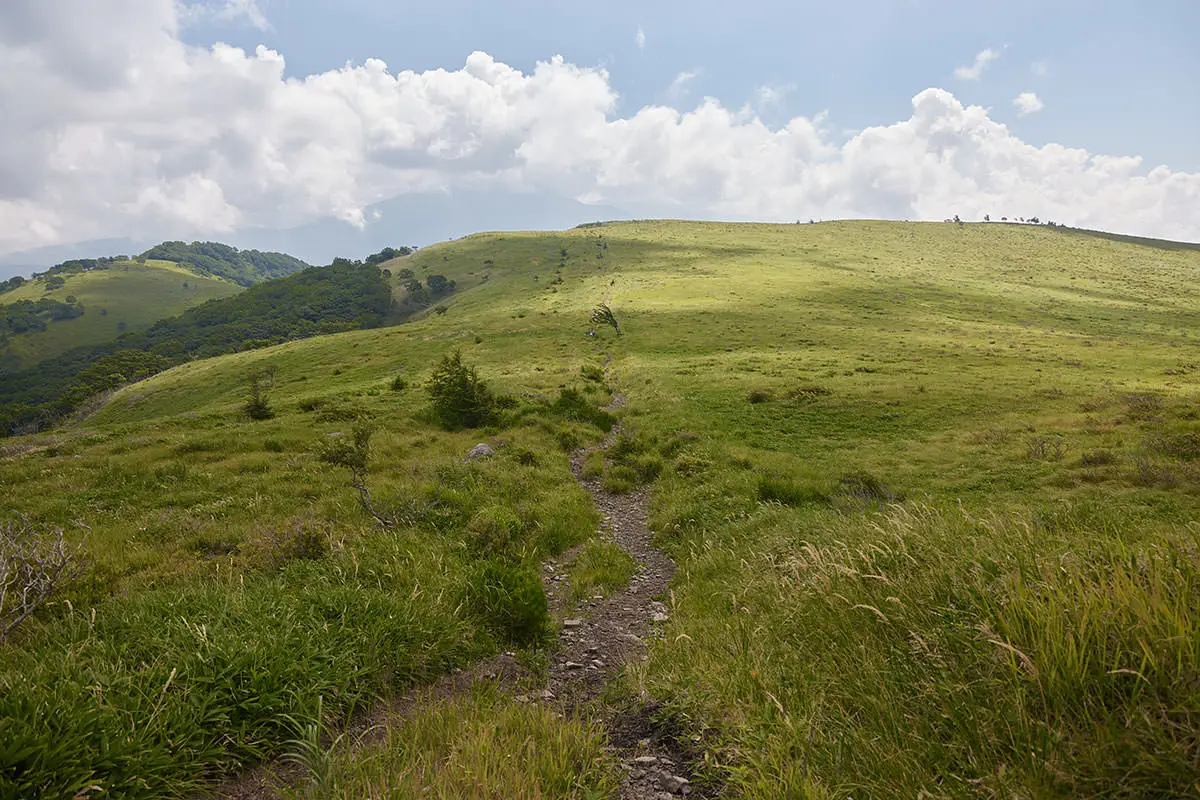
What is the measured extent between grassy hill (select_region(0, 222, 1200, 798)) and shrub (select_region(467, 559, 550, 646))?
0.07m

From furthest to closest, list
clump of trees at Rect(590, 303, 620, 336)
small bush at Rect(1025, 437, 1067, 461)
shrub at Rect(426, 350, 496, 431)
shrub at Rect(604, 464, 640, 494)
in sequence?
clump of trees at Rect(590, 303, 620, 336) → shrub at Rect(426, 350, 496, 431) → small bush at Rect(1025, 437, 1067, 461) → shrub at Rect(604, 464, 640, 494)

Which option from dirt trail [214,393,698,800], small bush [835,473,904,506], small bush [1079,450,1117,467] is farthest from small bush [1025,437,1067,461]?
dirt trail [214,393,698,800]

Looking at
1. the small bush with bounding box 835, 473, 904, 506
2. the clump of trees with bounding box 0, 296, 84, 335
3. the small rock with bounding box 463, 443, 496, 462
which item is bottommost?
the small bush with bounding box 835, 473, 904, 506

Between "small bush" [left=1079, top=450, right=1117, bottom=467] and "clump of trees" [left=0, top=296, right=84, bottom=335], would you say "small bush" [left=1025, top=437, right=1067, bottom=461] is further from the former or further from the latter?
"clump of trees" [left=0, top=296, right=84, bottom=335]

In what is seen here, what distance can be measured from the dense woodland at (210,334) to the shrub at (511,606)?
9567cm

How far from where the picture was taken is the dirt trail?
12.4ft

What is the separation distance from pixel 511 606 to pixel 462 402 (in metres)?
18.4

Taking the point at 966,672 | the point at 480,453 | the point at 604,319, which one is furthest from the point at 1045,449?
the point at 604,319

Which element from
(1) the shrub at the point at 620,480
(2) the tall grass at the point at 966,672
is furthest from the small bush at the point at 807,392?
(2) the tall grass at the point at 966,672

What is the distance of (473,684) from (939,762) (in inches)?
156

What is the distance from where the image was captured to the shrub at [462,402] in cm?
2333

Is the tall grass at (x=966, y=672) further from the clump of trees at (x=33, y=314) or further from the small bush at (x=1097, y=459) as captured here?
the clump of trees at (x=33, y=314)

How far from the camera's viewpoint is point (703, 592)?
301 inches

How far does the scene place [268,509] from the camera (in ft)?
34.6
